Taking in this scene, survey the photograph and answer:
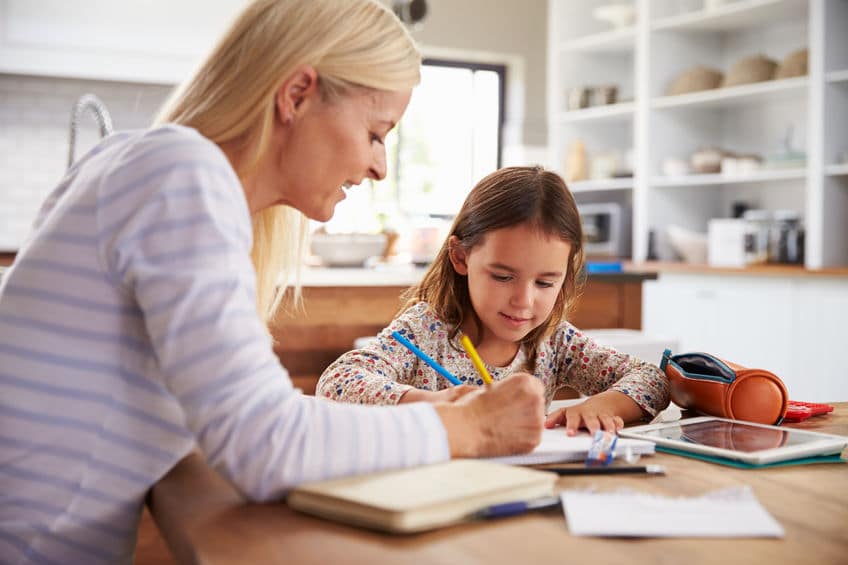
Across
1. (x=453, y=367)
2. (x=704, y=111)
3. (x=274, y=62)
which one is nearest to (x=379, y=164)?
(x=274, y=62)

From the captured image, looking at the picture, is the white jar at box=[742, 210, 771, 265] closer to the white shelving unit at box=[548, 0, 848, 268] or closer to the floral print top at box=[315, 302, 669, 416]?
the white shelving unit at box=[548, 0, 848, 268]

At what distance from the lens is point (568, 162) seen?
5914 mm

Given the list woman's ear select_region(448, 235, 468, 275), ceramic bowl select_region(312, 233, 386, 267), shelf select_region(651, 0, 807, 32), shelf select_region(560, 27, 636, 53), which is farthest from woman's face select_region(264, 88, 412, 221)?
shelf select_region(560, 27, 636, 53)

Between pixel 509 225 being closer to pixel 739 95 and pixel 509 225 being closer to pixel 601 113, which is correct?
pixel 739 95

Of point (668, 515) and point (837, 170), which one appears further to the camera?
point (837, 170)

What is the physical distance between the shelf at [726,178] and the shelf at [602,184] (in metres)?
0.22

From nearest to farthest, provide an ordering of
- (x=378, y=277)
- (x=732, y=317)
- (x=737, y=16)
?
(x=378, y=277) < (x=732, y=317) < (x=737, y=16)

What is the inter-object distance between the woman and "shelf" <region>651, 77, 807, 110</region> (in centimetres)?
410

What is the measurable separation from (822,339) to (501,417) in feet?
12.3

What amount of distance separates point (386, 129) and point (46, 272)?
1.48 feet

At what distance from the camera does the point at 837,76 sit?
4340 mm

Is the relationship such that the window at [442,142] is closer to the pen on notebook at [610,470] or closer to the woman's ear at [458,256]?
the woman's ear at [458,256]

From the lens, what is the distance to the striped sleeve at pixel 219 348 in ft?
2.61

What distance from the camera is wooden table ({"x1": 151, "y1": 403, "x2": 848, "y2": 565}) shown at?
2.23 ft
